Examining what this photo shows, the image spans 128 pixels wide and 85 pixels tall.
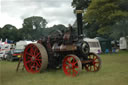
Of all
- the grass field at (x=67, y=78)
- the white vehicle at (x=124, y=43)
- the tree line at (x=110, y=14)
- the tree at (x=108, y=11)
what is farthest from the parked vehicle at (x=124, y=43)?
the grass field at (x=67, y=78)

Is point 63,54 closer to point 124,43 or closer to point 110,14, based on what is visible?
point 110,14

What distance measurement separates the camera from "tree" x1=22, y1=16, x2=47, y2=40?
5569cm

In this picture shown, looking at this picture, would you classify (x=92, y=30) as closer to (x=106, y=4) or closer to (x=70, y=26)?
(x=106, y=4)

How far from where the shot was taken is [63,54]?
307 inches

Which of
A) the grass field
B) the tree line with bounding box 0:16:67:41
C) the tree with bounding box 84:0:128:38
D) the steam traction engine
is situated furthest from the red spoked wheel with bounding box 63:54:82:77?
the tree line with bounding box 0:16:67:41

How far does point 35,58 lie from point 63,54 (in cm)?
129

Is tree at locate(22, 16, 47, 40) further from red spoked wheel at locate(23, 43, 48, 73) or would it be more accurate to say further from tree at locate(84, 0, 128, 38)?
red spoked wheel at locate(23, 43, 48, 73)

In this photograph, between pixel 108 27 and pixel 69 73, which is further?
pixel 108 27

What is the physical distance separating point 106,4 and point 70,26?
15435 mm

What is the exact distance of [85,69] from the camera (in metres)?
8.33

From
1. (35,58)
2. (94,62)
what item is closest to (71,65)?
(94,62)

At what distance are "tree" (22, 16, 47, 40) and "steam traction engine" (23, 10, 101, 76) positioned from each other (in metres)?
43.9

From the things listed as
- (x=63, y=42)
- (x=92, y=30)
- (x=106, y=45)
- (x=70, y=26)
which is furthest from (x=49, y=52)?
(x=92, y=30)

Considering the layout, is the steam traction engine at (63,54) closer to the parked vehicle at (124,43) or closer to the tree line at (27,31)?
the parked vehicle at (124,43)
